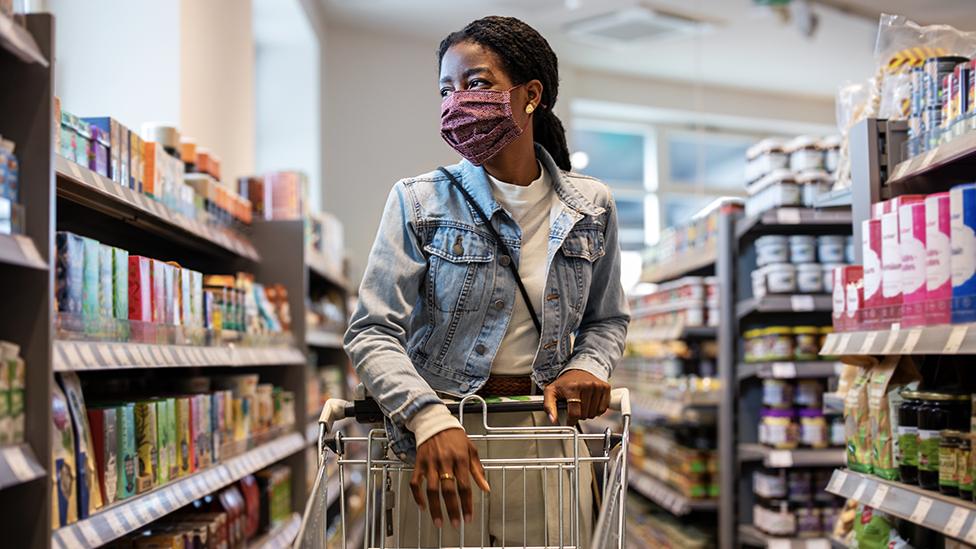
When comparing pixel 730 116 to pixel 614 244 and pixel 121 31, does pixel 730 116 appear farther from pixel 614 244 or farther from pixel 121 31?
pixel 614 244

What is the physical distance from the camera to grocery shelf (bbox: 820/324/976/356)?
85.4 inches

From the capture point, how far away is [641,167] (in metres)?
12.2

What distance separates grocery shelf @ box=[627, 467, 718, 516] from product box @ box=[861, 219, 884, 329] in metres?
3.11

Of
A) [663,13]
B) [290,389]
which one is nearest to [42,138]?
[290,389]

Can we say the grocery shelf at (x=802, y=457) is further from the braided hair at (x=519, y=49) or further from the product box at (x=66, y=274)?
the product box at (x=66, y=274)

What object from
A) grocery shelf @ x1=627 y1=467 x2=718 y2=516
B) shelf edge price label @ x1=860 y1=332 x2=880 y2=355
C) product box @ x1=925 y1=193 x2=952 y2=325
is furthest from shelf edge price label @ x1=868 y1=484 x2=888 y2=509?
grocery shelf @ x1=627 y1=467 x2=718 y2=516

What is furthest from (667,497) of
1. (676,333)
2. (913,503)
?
(913,503)

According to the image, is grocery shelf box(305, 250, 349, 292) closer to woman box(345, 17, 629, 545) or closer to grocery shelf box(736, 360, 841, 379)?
grocery shelf box(736, 360, 841, 379)

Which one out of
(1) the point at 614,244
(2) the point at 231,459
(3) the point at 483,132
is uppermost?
(3) the point at 483,132

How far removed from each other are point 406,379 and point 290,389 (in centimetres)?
318

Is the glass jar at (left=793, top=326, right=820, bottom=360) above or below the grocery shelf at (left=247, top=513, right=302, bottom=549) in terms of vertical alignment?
above

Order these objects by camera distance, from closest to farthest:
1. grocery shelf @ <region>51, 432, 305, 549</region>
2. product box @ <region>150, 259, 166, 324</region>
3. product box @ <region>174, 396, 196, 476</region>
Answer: grocery shelf @ <region>51, 432, 305, 549</region>, product box @ <region>150, 259, 166, 324</region>, product box @ <region>174, 396, 196, 476</region>

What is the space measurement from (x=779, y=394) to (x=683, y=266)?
1436 mm

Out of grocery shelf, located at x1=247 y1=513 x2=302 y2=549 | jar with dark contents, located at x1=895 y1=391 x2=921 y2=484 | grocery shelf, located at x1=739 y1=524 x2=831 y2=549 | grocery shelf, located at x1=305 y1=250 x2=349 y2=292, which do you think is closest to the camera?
jar with dark contents, located at x1=895 y1=391 x2=921 y2=484
